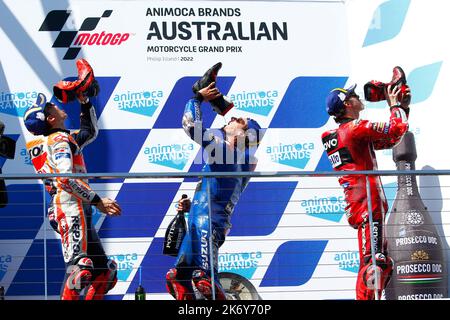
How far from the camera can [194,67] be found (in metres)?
6.08

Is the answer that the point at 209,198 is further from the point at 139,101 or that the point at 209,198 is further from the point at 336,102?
the point at 139,101

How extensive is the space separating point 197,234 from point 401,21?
1.94 meters

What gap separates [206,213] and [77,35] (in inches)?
73.9

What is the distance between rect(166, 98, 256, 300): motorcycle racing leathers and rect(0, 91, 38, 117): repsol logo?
141 centimetres

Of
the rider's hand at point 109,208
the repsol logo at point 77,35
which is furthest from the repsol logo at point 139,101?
the rider's hand at point 109,208

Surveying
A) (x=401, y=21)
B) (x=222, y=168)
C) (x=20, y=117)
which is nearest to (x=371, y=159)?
(x=222, y=168)

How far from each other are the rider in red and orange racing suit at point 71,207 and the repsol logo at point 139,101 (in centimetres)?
125

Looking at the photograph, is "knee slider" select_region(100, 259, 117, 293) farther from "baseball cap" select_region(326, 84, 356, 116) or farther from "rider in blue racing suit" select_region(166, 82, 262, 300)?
"baseball cap" select_region(326, 84, 356, 116)

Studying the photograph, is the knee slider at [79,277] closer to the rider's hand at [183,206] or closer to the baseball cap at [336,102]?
the rider's hand at [183,206]

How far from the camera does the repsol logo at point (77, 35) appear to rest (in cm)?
597

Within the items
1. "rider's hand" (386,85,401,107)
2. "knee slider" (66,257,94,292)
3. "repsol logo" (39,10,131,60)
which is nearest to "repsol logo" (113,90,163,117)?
"repsol logo" (39,10,131,60)

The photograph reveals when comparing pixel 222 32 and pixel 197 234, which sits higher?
pixel 222 32
